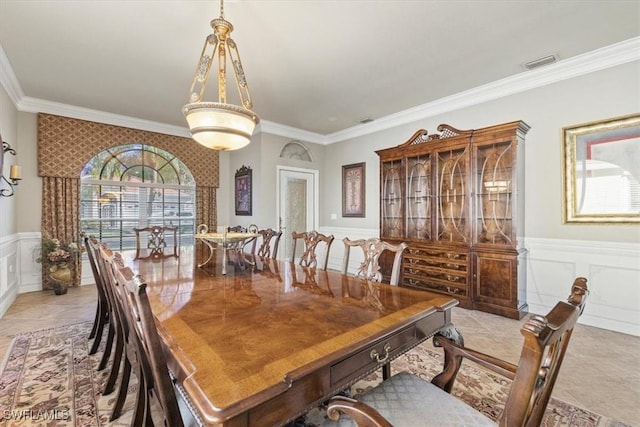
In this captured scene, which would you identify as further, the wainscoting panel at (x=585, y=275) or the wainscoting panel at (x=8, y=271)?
the wainscoting panel at (x=8, y=271)

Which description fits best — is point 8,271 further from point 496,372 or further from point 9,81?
point 496,372

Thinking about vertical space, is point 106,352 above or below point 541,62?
below

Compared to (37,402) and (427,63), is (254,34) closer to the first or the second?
(427,63)

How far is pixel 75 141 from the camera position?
4547 millimetres

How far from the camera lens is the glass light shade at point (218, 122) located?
2027 mm

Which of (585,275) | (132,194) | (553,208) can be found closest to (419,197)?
(553,208)

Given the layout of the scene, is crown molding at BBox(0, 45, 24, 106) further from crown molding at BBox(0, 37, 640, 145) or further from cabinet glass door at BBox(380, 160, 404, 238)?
cabinet glass door at BBox(380, 160, 404, 238)

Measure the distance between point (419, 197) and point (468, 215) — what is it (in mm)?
754

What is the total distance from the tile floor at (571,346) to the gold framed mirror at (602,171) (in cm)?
120

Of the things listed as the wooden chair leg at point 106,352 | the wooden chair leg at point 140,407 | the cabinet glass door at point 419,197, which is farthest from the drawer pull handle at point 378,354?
the cabinet glass door at point 419,197

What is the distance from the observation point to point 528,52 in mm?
3004

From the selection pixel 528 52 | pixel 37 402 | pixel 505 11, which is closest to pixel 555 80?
pixel 528 52

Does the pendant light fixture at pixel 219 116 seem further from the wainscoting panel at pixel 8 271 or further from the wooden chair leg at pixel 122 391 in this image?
the wainscoting panel at pixel 8 271

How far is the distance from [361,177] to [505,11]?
3.29m
